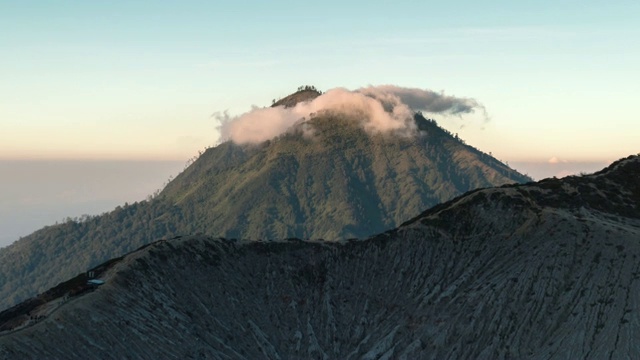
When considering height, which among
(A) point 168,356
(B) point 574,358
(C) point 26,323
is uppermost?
(C) point 26,323

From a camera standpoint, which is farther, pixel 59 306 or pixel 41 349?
pixel 59 306

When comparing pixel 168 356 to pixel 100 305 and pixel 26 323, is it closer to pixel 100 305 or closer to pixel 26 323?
pixel 100 305

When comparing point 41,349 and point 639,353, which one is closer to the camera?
point 41,349

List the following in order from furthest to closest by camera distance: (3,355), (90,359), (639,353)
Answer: (639,353) → (90,359) → (3,355)

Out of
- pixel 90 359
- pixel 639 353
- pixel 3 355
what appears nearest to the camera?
pixel 3 355

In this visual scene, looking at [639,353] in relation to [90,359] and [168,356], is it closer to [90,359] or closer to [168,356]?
[168,356]

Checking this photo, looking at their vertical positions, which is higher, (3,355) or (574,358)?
(3,355)

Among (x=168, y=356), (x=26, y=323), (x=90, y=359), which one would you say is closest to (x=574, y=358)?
(x=168, y=356)

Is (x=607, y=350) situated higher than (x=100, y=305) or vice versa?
(x=100, y=305)

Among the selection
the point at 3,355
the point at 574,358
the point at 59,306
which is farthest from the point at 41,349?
the point at 574,358
